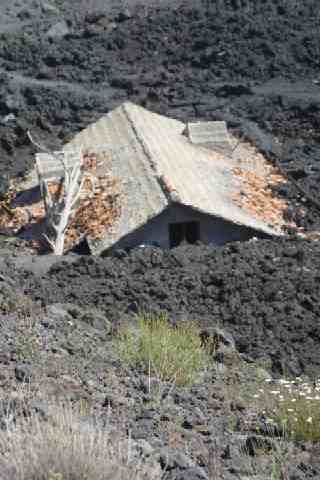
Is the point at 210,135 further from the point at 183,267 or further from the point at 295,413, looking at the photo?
the point at 295,413

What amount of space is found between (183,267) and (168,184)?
2584 millimetres

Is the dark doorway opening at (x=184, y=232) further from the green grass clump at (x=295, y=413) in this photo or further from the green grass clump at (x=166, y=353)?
the green grass clump at (x=295, y=413)

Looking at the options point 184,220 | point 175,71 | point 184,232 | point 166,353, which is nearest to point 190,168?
point 184,232

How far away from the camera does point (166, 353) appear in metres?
8.88

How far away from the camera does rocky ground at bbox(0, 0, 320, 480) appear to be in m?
7.56

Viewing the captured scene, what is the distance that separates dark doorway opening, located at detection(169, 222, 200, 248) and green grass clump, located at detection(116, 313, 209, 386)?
20.7 feet

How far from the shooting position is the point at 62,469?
17.0 feet

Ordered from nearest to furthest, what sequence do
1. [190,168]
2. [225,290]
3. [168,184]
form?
1. [225,290]
2. [168,184]
3. [190,168]

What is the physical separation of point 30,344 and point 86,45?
77.2 feet

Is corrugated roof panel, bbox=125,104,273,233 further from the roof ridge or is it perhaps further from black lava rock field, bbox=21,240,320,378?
black lava rock field, bbox=21,240,320,378

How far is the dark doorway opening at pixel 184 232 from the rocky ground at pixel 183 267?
51.4 inches

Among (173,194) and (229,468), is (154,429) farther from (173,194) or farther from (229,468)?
(173,194)

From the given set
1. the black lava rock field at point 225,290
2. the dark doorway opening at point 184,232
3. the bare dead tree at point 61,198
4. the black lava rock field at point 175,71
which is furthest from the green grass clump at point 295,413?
the black lava rock field at point 175,71

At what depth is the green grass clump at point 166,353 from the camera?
884cm
